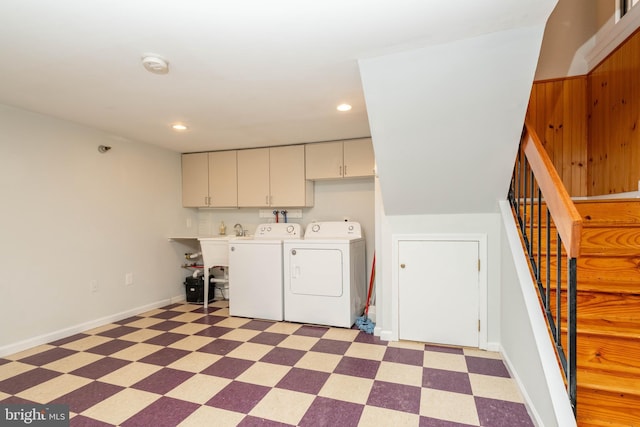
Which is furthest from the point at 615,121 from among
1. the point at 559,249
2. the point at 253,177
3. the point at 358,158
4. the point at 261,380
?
the point at 253,177

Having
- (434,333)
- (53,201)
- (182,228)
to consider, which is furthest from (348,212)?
(53,201)

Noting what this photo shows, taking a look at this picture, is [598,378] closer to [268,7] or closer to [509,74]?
[509,74]

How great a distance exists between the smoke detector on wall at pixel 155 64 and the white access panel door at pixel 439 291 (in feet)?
7.46

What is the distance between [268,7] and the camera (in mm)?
1449

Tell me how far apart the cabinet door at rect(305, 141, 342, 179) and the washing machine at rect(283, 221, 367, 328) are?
90 cm

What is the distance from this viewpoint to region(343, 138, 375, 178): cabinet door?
369 centimetres

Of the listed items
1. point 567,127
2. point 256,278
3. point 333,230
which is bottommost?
point 256,278

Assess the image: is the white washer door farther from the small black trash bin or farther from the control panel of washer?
the small black trash bin

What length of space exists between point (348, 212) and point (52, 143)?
318 cm

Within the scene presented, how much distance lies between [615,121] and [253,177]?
11.9ft

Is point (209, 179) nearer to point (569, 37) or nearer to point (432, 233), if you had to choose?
point (432, 233)

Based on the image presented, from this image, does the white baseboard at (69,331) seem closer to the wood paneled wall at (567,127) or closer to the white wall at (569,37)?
the wood paneled wall at (567,127)

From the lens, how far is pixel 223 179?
→ 4355 millimetres

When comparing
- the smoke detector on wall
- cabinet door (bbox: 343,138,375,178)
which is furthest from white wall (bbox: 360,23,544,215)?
the smoke detector on wall
